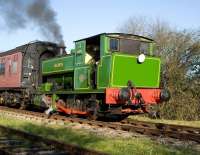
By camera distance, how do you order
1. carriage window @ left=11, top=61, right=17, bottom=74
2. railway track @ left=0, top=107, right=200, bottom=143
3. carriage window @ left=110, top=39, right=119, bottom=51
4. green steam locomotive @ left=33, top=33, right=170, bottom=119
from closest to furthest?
railway track @ left=0, top=107, right=200, bottom=143 → green steam locomotive @ left=33, top=33, right=170, bottom=119 → carriage window @ left=110, top=39, right=119, bottom=51 → carriage window @ left=11, top=61, right=17, bottom=74

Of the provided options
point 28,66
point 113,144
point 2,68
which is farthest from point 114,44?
point 2,68

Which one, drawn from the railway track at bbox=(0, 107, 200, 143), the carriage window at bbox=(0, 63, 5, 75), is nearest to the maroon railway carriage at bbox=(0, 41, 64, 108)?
the carriage window at bbox=(0, 63, 5, 75)

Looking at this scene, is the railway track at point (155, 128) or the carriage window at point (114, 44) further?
the carriage window at point (114, 44)

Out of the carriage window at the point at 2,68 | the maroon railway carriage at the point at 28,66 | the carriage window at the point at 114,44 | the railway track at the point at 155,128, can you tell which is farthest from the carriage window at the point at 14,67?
the carriage window at the point at 114,44

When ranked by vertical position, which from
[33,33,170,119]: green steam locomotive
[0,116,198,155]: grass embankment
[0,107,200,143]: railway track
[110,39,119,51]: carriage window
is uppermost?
[110,39,119,51]: carriage window

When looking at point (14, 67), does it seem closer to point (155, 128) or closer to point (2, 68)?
point (2, 68)

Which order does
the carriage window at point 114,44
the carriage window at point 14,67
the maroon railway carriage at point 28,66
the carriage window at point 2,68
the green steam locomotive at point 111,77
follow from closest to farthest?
the green steam locomotive at point 111,77, the carriage window at point 114,44, the maroon railway carriage at point 28,66, the carriage window at point 14,67, the carriage window at point 2,68

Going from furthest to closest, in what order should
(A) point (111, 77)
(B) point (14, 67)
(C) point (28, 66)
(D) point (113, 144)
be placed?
(B) point (14, 67) → (C) point (28, 66) → (A) point (111, 77) → (D) point (113, 144)

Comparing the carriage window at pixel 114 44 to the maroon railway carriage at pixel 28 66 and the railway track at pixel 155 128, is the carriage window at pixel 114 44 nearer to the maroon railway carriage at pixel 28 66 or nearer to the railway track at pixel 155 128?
the railway track at pixel 155 128

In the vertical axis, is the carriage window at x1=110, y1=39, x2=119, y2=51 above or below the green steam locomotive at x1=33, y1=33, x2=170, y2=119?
above

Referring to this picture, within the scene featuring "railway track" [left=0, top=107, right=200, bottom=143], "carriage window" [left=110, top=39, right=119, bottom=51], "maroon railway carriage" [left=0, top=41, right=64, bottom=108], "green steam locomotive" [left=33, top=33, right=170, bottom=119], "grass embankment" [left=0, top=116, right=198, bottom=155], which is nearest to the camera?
"grass embankment" [left=0, top=116, right=198, bottom=155]

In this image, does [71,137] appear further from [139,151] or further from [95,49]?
[95,49]

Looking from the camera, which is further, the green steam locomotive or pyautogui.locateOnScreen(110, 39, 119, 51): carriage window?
pyautogui.locateOnScreen(110, 39, 119, 51): carriage window

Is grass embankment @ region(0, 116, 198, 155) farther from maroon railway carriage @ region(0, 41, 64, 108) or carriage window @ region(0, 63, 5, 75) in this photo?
carriage window @ region(0, 63, 5, 75)
